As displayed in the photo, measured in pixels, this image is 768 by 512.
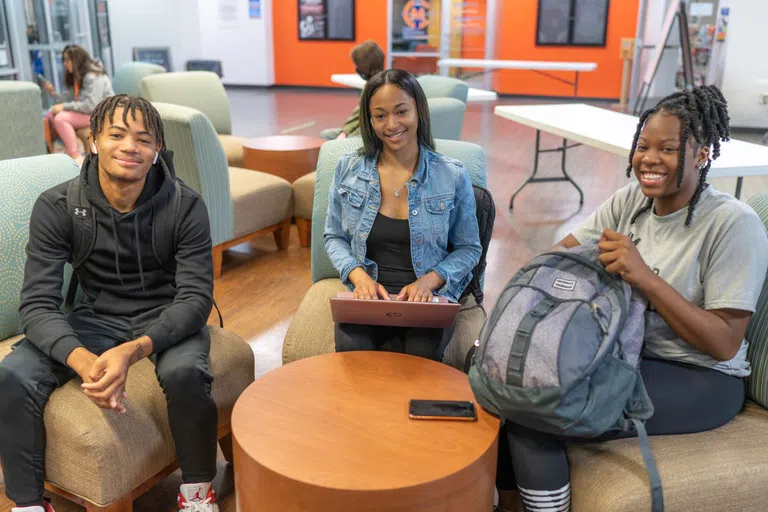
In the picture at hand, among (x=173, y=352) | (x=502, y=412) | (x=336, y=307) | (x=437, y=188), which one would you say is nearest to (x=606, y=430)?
(x=502, y=412)

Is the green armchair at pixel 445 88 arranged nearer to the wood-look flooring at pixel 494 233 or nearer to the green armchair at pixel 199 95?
the wood-look flooring at pixel 494 233

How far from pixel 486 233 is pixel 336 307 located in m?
0.77

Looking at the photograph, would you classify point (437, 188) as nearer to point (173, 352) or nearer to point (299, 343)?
point (299, 343)

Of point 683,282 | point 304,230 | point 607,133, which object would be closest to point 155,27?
point 304,230

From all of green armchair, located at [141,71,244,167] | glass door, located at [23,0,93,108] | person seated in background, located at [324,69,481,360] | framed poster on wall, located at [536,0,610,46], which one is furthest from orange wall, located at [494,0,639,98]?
person seated in background, located at [324,69,481,360]

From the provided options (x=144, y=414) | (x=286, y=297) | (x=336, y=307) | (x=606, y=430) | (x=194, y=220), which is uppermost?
(x=194, y=220)

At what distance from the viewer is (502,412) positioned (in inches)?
64.5

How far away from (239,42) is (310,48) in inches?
51.2

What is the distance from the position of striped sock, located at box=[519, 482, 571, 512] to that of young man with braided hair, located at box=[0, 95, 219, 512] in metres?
0.86

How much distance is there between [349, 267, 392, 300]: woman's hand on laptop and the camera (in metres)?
2.14

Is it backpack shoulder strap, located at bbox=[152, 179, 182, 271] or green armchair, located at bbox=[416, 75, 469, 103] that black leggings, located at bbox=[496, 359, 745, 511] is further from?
green armchair, located at bbox=[416, 75, 469, 103]

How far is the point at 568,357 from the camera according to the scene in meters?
1.55

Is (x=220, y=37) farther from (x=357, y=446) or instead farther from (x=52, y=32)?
(x=357, y=446)

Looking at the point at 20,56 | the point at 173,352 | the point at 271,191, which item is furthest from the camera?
the point at 20,56
